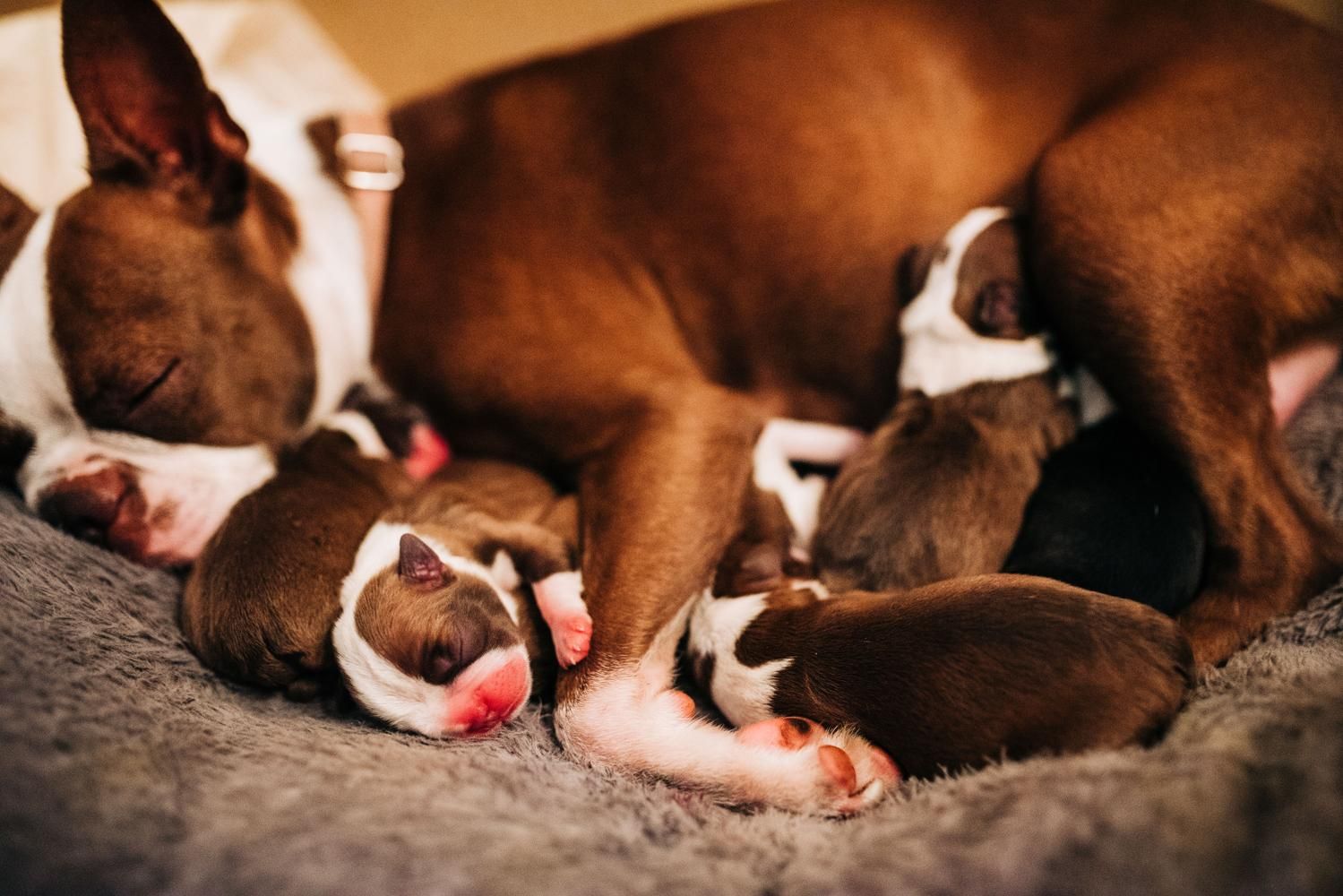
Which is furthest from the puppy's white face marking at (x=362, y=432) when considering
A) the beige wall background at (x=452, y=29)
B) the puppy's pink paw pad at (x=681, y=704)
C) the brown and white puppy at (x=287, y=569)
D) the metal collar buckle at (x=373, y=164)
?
the beige wall background at (x=452, y=29)

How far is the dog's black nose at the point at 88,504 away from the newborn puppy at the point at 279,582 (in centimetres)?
19

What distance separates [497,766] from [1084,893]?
2.49 ft

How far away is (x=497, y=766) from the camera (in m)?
1.30

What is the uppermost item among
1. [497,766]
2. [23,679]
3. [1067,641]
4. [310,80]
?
[310,80]

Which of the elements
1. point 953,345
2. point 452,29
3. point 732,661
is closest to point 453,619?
point 732,661

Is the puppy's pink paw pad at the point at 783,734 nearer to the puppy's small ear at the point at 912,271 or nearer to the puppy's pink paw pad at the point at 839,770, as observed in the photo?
the puppy's pink paw pad at the point at 839,770

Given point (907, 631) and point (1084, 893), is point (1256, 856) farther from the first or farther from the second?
point (907, 631)

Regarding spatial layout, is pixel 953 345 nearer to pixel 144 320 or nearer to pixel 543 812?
→ pixel 543 812

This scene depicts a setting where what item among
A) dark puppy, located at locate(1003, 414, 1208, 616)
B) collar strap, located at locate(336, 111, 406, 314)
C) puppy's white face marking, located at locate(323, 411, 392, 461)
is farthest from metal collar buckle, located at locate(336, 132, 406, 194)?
dark puppy, located at locate(1003, 414, 1208, 616)

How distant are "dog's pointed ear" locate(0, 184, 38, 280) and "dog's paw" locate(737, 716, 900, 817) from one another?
168 cm

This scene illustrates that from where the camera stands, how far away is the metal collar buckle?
2049mm

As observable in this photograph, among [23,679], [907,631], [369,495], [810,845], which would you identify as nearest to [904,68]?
[907,631]

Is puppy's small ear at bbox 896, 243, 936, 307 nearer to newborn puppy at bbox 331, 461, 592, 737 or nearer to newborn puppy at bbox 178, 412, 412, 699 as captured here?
newborn puppy at bbox 331, 461, 592, 737

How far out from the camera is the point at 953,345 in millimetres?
1842
